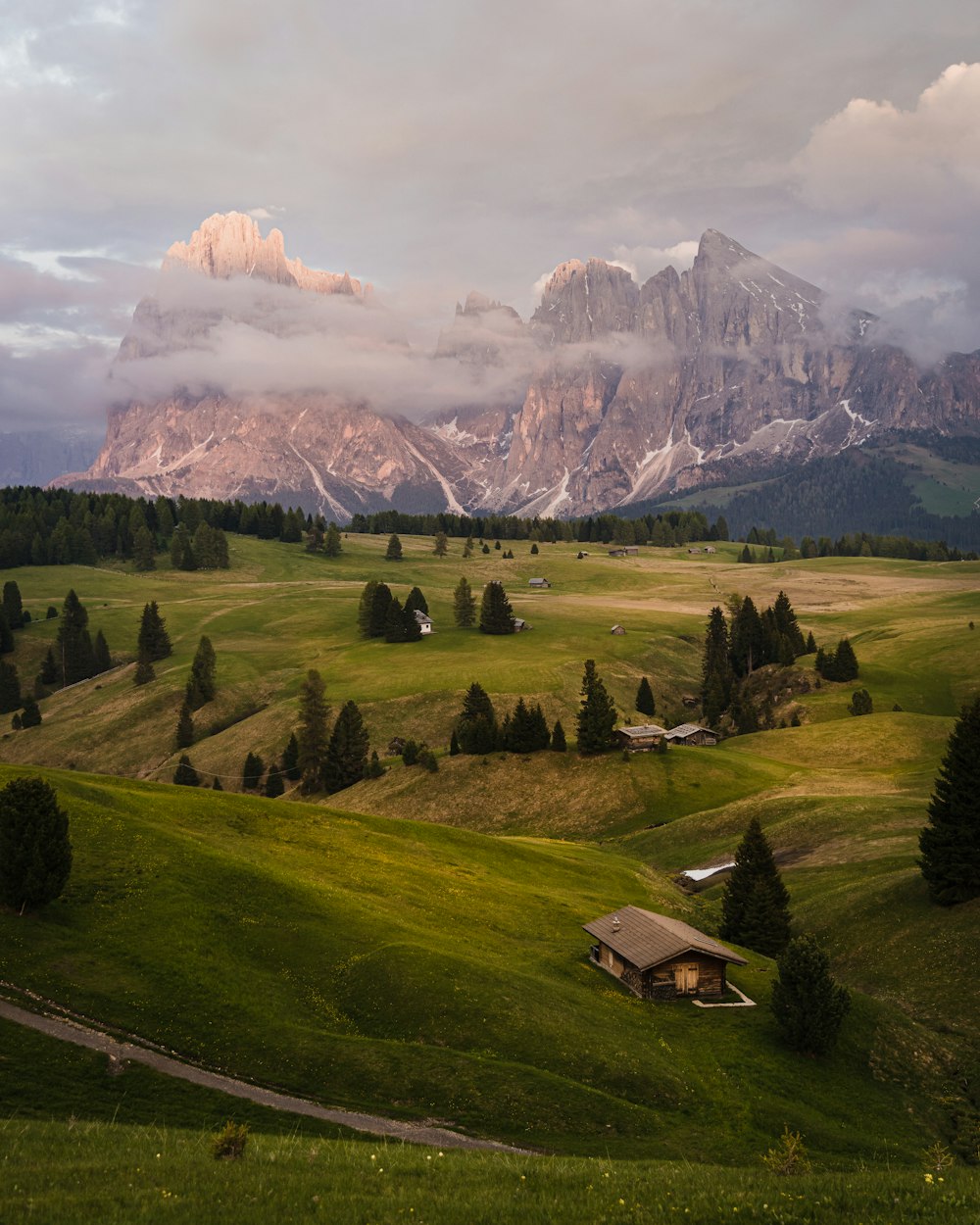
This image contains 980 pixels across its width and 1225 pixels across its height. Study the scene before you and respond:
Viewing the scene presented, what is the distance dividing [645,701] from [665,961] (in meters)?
95.9

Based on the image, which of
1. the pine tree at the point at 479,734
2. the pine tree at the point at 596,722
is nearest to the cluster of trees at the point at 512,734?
the pine tree at the point at 479,734

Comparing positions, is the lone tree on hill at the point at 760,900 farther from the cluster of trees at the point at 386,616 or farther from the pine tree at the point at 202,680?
the cluster of trees at the point at 386,616

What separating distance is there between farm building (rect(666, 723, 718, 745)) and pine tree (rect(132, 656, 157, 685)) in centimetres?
9688

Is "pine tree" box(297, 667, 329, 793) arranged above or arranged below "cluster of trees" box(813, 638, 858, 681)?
below

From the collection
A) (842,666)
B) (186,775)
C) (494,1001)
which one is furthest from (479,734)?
(494,1001)

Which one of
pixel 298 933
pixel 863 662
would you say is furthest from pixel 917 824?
pixel 863 662

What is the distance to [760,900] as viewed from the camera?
6059 centimetres

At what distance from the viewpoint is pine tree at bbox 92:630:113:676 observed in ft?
587

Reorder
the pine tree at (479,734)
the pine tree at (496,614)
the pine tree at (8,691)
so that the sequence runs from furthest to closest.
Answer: the pine tree at (496,614) → the pine tree at (8,691) → the pine tree at (479,734)

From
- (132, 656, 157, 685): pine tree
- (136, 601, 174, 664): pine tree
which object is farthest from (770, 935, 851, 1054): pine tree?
(136, 601, 174, 664): pine tree

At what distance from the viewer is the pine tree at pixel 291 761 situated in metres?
124

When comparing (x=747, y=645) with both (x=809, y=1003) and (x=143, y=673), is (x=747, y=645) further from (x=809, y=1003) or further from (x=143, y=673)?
(x=809, y=1003)

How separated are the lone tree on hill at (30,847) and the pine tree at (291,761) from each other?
83637 mm

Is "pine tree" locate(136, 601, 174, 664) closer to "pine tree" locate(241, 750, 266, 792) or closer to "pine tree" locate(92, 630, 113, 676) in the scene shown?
"pine tree" locate(92, 630, 113, 676)
